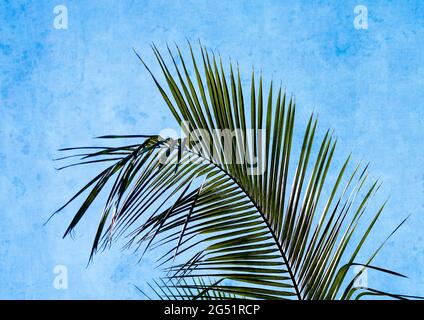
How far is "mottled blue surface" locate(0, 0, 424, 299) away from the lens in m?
4.16

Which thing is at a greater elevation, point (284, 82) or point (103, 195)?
point (284, 82)

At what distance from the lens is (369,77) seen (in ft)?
13.9

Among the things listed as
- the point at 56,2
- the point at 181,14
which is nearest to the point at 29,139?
the point at 56,2

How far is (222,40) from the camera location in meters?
4.30

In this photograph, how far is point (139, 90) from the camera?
4.34 meters

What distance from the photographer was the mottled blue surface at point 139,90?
13.7ft

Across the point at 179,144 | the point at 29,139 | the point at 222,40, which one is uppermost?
the point at 222,40
